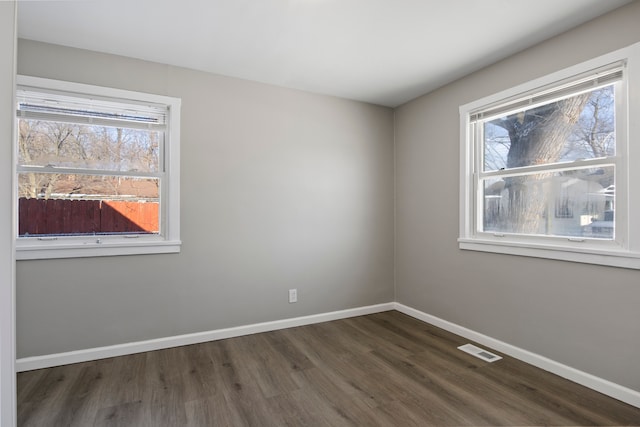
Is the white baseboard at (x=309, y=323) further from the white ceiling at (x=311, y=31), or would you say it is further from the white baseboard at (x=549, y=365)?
the white ceiling at (x=311, y=31)

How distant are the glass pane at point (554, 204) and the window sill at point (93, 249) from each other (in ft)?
9.43

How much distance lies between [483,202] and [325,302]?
191 cm

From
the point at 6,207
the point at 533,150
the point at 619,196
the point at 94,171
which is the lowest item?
the point at 6,207

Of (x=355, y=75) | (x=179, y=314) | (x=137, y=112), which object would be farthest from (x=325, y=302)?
(x=137, y=112)

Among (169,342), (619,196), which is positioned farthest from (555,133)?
(169,342)

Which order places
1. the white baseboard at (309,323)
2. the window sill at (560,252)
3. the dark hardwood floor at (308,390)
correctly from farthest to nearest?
the white baseboard at (309,323)
the window sill at (560,252)
the dark hardwood floor at (308,390)

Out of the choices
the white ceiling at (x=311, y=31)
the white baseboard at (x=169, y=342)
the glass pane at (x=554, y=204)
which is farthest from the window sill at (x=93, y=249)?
the glass pane at (x=554, y=204)

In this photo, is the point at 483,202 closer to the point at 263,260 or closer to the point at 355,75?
the point at 355,75

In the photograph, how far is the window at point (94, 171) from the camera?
246 centimetres

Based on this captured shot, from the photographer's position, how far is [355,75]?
3039mm

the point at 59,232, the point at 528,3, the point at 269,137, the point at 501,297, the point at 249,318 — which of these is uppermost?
the point at 528,3

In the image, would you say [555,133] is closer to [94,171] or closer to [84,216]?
[94,171]

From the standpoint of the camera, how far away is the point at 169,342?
110 inches

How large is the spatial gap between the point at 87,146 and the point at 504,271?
3.64m
